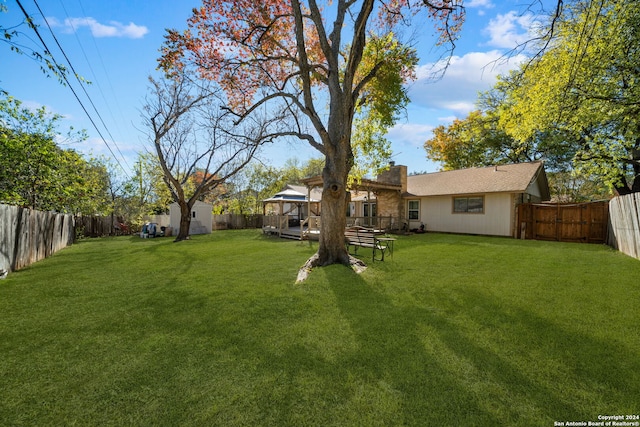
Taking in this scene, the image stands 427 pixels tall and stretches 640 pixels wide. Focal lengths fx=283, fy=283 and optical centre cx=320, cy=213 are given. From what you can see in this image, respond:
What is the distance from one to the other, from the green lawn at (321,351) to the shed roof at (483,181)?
9812 millimetres

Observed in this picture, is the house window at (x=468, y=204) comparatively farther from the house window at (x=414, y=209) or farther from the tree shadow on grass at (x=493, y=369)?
the tree shadow on grass at (x=493, y=369)

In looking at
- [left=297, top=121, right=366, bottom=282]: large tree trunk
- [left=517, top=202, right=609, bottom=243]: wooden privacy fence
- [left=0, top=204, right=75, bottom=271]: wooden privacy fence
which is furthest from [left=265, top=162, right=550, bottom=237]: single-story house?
[left=0, top=204, right=75, bottom=271]: wooden privacy fence

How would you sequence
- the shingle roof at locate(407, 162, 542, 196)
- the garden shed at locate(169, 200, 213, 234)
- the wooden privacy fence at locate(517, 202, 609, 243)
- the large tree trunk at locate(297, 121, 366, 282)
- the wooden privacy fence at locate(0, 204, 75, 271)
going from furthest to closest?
the garden shed at locate(169, 200, 213, 234)
the shingle roof at locate(407, 162, 542, 196)
the wooden privacy fence at locate(517, 202, 609, 243)
the large tree trunk at locate(297, 121, 366, 282)
the wooden privacy fence at locate(0, 204, 75, 271)

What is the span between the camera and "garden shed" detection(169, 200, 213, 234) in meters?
19.7

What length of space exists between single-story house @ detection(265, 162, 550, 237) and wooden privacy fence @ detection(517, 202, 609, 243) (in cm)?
56

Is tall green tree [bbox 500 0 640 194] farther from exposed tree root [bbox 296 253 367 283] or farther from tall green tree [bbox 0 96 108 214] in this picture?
tall green tree [bbox 0 96 108 214]

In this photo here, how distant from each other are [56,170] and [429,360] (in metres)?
12.2

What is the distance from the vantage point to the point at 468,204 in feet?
54.9

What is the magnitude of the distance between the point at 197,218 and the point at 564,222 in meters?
21.8

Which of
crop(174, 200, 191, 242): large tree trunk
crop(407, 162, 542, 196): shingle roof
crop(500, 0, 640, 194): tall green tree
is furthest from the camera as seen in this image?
crop(174, 200, 191, 242): large tree trunk

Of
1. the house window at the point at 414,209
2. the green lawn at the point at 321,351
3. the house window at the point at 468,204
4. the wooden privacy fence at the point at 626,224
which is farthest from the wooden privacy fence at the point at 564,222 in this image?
the green lawn at the point at 321,351

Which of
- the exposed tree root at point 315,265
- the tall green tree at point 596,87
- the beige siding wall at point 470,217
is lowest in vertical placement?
the exposed tree root at point 315,265

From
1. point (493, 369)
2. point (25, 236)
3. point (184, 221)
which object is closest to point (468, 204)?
point (493, 369)

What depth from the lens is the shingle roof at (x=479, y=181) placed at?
1489 cm
